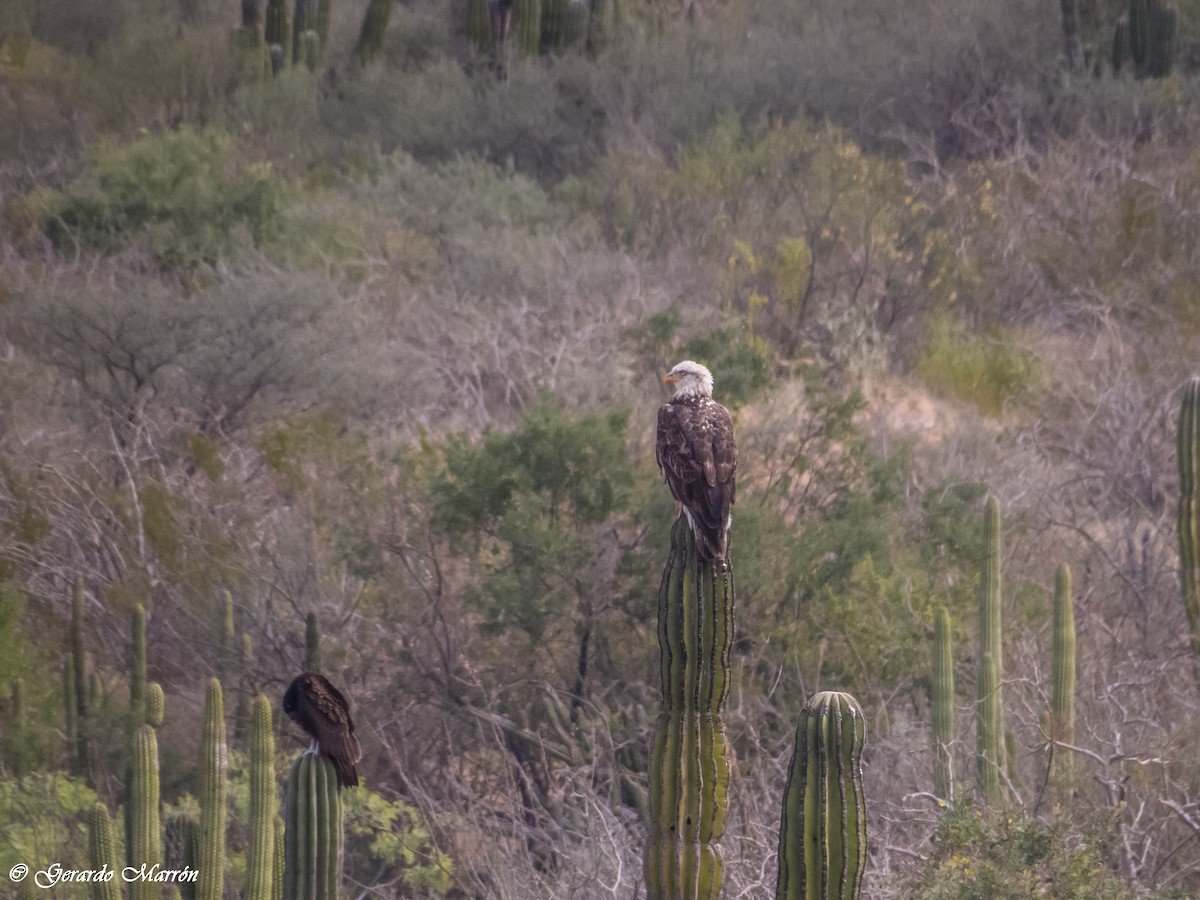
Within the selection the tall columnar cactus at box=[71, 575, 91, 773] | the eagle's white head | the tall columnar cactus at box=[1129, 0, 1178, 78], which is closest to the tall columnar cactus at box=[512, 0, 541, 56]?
the tall columnar cactus at box=[1129, 0, 1178, 78]

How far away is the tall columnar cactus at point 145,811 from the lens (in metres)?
7.39

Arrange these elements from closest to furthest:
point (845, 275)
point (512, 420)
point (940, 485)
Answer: point (940, 485) < point (512, 420) < point (845, 275)

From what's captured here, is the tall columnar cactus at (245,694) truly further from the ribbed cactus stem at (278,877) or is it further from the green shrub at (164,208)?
the green shrub at (164,208)

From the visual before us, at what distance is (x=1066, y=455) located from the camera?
14.2 metres

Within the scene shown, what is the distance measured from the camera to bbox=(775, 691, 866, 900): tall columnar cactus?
538 cm

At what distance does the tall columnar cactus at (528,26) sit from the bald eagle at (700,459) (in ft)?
59.4

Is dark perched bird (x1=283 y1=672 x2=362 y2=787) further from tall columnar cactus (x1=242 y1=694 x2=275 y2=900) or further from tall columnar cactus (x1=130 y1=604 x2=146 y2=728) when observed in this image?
tall columnar cactus (x1=130 y1=604 x2=146 y2=728)

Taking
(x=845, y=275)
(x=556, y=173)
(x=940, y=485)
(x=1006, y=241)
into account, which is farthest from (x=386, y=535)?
(x=556, y=173)

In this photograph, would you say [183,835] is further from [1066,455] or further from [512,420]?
[1066,455]

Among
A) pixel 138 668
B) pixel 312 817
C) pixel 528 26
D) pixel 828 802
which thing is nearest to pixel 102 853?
pixel 312 817

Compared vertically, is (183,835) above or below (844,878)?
below

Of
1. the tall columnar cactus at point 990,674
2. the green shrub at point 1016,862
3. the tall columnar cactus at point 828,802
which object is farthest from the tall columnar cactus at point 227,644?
the tall columnar cactus at point 828,802

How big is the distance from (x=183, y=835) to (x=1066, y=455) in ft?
28.3

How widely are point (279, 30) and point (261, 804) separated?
62.7 ft
